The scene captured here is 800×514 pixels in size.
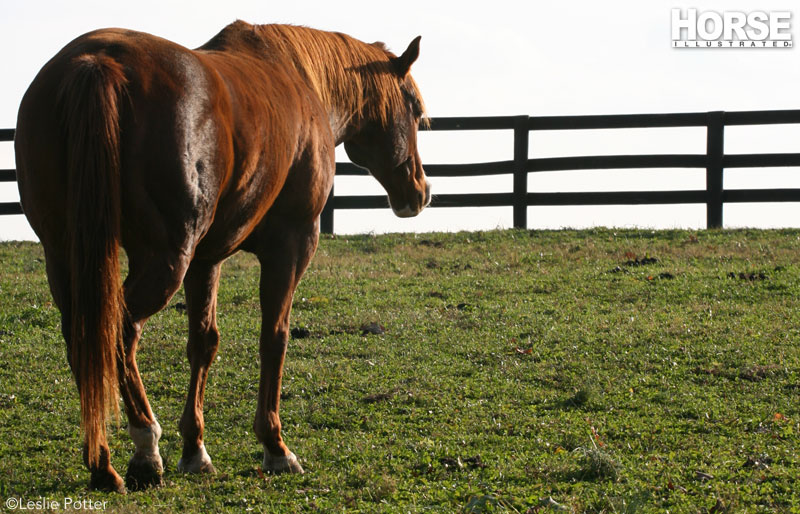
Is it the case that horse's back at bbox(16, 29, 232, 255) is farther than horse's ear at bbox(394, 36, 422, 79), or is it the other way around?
horse's ear at bbox(394, 36, 422, 79)

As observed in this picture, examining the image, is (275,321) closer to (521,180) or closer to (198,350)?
(198,350)

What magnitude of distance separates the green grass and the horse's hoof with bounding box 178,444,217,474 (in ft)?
0.25

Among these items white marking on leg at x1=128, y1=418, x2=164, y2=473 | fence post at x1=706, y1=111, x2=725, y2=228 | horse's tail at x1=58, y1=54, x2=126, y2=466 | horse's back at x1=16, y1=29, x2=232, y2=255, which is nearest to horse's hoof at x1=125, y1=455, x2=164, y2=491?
white marking on leg at x1=128, y1=418, x2=164, y2=473

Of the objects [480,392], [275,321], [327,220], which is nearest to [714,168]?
[327,220]

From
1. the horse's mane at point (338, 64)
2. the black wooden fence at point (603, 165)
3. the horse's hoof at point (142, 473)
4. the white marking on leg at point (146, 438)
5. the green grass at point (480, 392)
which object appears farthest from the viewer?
the black wooden fence at point (603, 165)

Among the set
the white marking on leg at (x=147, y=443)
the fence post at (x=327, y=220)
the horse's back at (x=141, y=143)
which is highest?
the horse's back at (x=141, y=143)

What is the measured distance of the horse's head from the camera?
5.57 m

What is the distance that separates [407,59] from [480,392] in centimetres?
222

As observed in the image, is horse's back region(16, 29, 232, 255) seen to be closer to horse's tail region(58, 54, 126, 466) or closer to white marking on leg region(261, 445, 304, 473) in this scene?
horse's tail region(58, 54, 126, 466)

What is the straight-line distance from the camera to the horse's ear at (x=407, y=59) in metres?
5.57

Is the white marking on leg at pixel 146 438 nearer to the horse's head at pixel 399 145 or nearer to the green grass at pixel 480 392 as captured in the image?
the green grass at pixel 480 392

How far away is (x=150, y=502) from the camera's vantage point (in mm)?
3807

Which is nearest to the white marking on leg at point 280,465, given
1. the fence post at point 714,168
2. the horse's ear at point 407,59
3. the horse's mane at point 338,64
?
the horse's mane at point 338,64

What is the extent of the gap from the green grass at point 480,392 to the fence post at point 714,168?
10.1 ft
